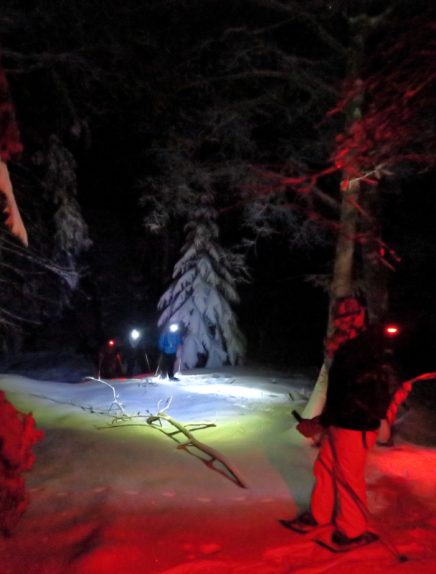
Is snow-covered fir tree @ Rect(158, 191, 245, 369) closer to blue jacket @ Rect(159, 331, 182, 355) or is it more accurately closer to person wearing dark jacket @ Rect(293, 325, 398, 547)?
blue jacket @ Rect(159, 331, 182, 355)

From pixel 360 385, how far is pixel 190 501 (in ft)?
7.36

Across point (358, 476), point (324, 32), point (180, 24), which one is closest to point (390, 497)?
point (358, 476)

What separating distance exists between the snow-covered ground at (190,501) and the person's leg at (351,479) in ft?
0.68

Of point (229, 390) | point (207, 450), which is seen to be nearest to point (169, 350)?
point (229, 390)

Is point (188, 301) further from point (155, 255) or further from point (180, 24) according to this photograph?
point (180, 24)

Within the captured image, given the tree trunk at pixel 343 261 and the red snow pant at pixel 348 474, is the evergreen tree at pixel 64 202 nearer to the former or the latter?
the tree trunk at pixel 343 261

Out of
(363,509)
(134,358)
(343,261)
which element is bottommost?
(363,509)

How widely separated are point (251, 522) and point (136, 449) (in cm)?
251

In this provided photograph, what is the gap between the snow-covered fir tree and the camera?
21.6 meters

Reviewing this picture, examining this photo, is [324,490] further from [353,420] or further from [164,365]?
[164,365]

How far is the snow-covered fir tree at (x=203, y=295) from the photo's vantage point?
21594 mm

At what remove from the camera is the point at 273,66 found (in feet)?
32.7

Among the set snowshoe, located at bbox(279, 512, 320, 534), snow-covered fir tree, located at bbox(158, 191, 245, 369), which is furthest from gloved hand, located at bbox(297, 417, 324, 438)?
snow-covered fir tree, located at bbox(158, 191, 245, 369)

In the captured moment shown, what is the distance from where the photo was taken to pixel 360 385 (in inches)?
173
